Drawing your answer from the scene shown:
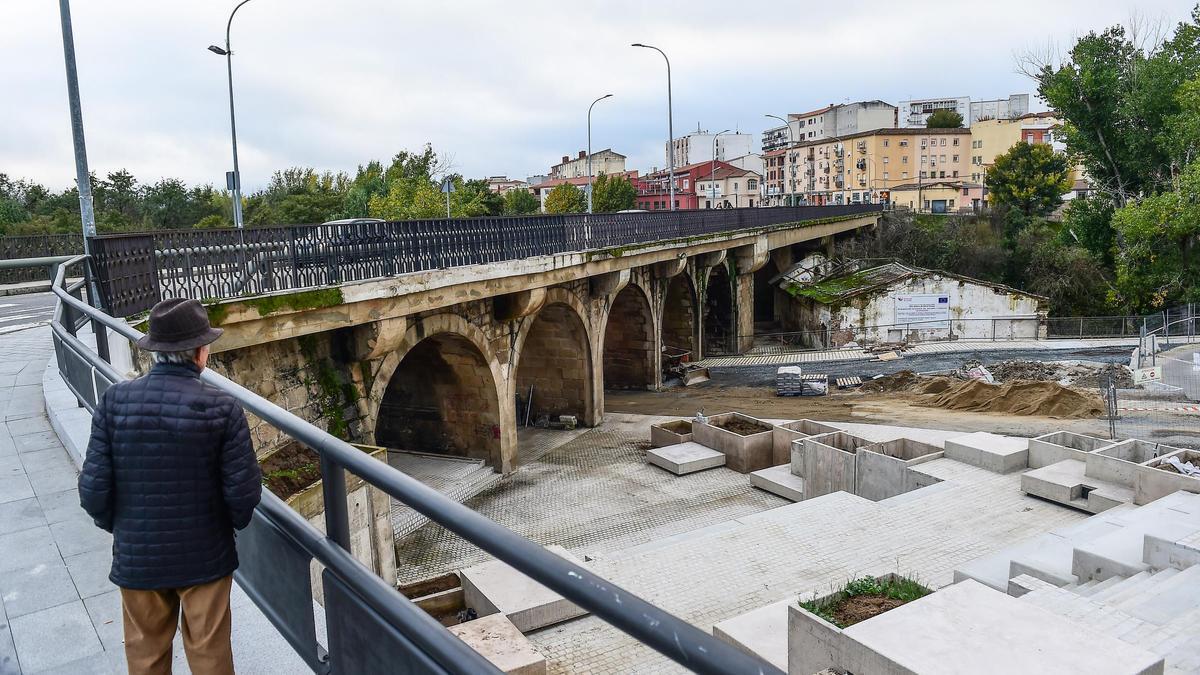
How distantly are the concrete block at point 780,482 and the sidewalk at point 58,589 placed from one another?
1149 cm

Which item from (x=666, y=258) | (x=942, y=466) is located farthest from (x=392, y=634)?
(x=666, y=258)

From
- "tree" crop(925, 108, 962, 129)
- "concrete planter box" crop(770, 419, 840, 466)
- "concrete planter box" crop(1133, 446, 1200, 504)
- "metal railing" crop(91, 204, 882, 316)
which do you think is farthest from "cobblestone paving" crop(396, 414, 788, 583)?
"tree" crop(925, 108, 962, 129)

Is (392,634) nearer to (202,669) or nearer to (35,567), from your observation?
(202,669)

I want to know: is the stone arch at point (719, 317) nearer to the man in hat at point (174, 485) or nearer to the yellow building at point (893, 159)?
the man in hat at point (174, 485)

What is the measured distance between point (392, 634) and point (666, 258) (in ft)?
67.0

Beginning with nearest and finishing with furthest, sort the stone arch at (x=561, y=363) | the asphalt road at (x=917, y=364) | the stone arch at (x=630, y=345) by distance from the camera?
the stone arch at (x=561, y=363), the stone arch at (x=630, y=345), the asphalt road at (x=917, y=364)

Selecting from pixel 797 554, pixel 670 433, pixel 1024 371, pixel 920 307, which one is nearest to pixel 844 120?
pixel 920 307

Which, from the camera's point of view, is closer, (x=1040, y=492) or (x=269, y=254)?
(x=269, y=254)

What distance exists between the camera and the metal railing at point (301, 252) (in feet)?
24.6

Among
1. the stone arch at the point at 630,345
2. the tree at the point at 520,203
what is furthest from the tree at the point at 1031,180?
the tree at the point at 520,203

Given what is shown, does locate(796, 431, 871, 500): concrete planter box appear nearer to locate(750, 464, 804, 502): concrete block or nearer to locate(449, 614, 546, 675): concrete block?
locate(750, 464, 804, 502): concrete block

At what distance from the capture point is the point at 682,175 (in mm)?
85188

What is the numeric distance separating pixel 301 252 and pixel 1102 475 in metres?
11.5

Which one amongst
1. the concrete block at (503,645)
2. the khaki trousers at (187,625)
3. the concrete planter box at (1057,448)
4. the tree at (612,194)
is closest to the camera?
the khaki trousers at (187,625)
